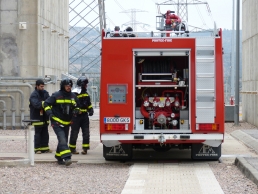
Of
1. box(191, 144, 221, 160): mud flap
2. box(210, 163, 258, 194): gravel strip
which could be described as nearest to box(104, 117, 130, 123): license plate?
box(191, 144, 221, 160): mud flap

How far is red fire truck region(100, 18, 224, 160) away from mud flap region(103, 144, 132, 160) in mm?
68

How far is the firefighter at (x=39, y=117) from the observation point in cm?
1738

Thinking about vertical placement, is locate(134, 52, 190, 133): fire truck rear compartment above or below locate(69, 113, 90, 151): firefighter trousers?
above

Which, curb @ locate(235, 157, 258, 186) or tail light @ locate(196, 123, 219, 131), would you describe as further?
tail light @ locate(196, 123, 219, 131)

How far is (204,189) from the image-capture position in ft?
38.1

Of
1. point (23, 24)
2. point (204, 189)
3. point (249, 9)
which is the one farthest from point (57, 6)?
point (204, 189)

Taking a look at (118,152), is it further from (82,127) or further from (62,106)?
(82,127)

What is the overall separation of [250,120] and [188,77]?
16720 mm

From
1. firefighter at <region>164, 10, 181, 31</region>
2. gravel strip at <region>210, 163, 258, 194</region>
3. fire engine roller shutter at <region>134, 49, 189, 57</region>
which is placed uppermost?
firefighter at <region>164, 10, 181, 31</region>

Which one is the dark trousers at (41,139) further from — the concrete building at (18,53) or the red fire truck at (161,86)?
the concrete building at (18,53)

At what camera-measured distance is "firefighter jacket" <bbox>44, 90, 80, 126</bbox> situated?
15352 mm

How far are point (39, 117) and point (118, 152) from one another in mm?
2785

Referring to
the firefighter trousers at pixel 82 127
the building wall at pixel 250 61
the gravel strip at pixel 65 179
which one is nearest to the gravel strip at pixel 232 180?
the gravel strip at pixel 65 179

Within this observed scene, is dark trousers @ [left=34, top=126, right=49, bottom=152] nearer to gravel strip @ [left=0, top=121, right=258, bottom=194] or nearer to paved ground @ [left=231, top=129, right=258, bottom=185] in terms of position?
gravel strip @ [left=0, top=121, right=258, bottom=194]
